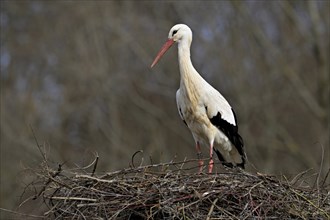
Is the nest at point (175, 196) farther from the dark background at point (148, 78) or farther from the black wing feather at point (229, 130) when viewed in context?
the dark background at point (148, 78)

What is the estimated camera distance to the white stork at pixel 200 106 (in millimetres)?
9000

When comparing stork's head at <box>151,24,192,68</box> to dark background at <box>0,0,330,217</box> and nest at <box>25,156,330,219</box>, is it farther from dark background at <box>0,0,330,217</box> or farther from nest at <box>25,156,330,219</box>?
dark background at <box>0,0,330,217</box>

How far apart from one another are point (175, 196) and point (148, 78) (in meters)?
15.2

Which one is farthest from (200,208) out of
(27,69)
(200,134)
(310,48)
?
(27,69)

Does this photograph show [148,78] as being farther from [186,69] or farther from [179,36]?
[186,69]

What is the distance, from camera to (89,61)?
21.1 metres

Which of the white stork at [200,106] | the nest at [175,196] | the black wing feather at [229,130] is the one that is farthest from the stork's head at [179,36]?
the nest at [175,196]

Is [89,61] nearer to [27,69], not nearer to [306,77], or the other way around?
[27,69]

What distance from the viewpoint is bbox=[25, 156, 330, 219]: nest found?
21.4ft

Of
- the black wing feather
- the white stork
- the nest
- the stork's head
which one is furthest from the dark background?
the nest

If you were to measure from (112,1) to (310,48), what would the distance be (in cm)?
485

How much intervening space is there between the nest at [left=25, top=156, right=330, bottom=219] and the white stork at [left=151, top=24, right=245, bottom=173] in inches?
81.4

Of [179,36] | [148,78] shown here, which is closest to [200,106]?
[179,36]

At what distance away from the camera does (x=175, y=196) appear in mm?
6555
